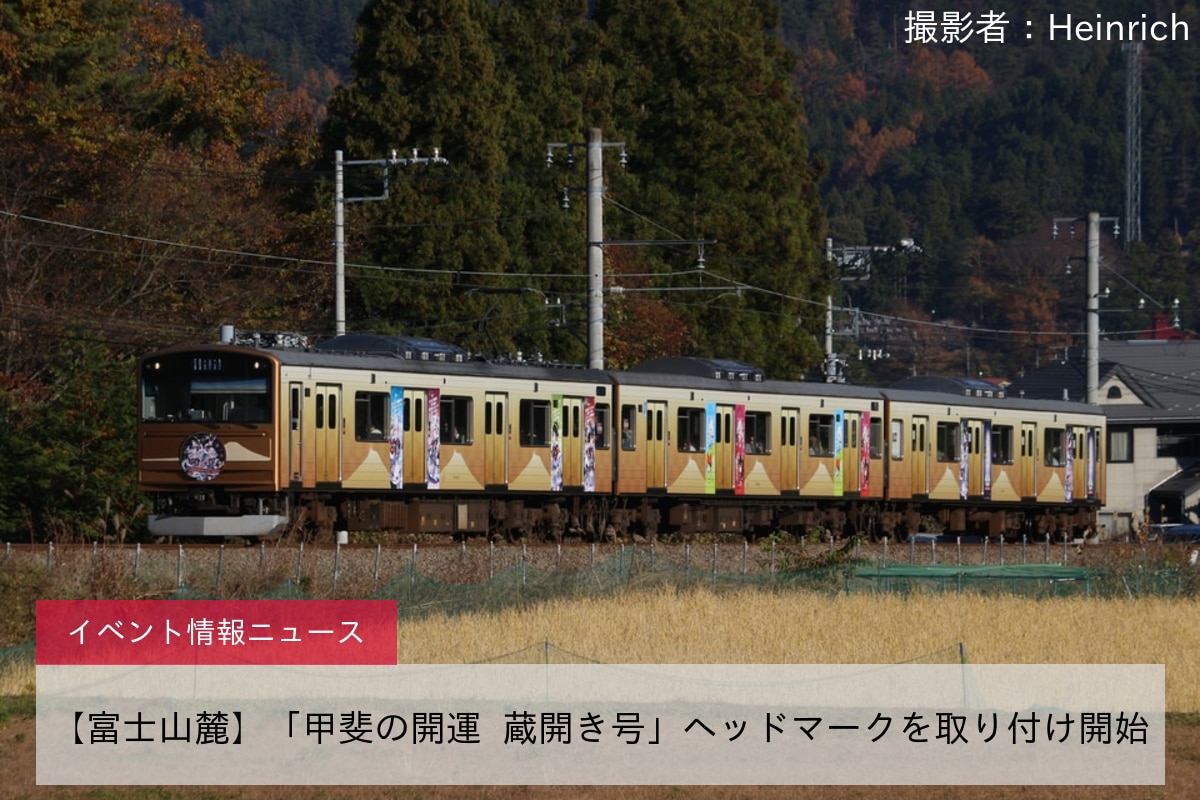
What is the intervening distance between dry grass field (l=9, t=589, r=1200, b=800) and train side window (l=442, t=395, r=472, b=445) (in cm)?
840

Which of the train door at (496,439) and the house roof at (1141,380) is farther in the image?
the house roof at (1141,380)

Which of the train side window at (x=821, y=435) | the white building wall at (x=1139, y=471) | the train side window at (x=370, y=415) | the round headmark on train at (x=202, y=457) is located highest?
the train side window at (x=370, y=415)

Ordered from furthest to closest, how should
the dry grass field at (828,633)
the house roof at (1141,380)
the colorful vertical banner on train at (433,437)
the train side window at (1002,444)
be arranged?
1. the house roof at (1141,380)
2. the train side window at (1002,444)
3. the colorful vertical banner on train at (433,437)
4. the dry grass field at (828,633)

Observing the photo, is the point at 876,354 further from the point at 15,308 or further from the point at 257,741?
the point at 257,741

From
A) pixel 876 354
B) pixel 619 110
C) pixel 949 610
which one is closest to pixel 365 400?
pixel 949 610

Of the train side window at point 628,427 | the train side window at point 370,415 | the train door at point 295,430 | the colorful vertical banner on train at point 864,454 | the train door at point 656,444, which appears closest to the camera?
the train door at point 295,430

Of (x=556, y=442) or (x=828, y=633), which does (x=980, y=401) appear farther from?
(x=828, y=633)

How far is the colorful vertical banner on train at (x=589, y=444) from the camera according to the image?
3744 cm

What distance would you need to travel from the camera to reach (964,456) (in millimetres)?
45438

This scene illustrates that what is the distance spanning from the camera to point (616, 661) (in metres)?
21.0

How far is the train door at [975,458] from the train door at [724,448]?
7.13 m

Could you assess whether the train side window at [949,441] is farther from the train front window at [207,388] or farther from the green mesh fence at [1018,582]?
the train front window at [207,388]
